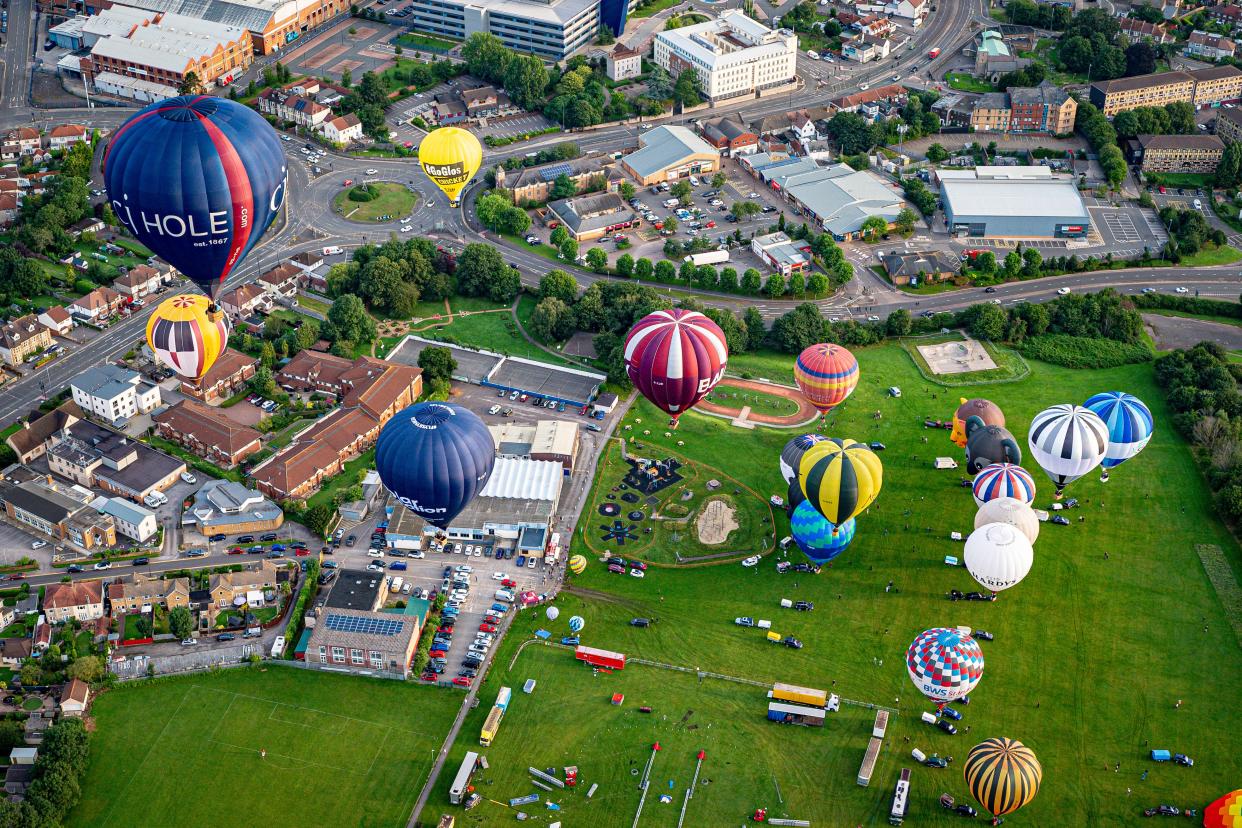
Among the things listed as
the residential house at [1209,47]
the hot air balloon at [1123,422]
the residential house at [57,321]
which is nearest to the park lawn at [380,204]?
the residential house at [57,321]

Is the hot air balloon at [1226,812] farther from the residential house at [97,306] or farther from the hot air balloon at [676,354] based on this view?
the residential house at [97,306]

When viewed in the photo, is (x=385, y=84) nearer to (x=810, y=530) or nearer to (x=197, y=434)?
(x=197, y=434)

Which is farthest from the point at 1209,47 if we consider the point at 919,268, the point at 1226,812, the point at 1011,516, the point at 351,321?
the point at 1226,812

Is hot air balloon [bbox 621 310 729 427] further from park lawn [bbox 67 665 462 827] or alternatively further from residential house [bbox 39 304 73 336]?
residential house [bbox 39 304 73 336]

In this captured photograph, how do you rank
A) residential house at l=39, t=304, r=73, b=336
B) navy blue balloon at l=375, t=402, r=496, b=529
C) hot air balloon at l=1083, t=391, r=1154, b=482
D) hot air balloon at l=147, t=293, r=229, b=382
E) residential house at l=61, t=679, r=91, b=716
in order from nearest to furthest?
A: residential house at l=61, t=679, r=91, b=716 < navy blue balloon at l=375, t=402, r=496, b=529 < hot air balloon at l=1083, t=391, r=1154, b=482 < hot air balloon at l=147, t=293, r=229, b=382 < residential house at l=39, t=304, r=73, b=336

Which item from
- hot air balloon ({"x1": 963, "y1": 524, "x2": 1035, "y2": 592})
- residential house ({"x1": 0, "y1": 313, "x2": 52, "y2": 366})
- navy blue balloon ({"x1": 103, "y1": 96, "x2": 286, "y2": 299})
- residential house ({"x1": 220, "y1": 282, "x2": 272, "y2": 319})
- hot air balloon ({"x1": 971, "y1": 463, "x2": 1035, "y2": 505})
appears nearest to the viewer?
hot air balloon ({"x1": 963, "y1": 524, "x2": 1035, "y2": 592})

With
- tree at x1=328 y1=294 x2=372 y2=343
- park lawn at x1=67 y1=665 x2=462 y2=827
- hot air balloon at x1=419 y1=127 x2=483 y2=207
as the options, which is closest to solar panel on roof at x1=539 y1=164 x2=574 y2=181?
hot air balloon at x1=419 y1=127 x2=483 y2=207
